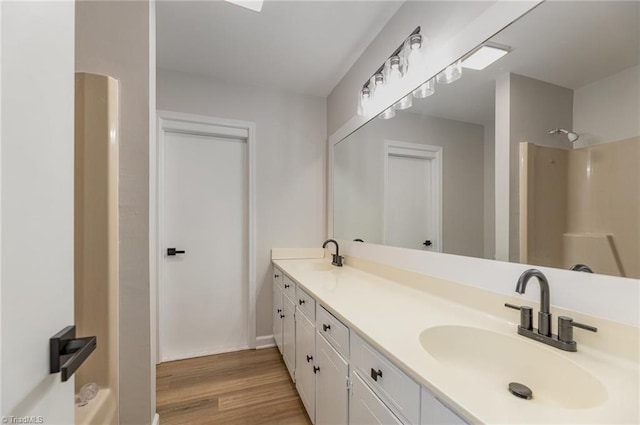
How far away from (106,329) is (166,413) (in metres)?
1.05

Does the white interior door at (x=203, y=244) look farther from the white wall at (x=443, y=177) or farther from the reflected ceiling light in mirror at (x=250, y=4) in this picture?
the reflected ceiling light in mirror at (x=250, y=4)

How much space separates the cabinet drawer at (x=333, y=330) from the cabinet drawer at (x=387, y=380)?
0.20 feet

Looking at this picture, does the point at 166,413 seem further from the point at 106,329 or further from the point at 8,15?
the point at 8,15

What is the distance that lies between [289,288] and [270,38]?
191 centimetres

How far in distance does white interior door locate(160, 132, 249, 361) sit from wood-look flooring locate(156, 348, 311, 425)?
0.80ft

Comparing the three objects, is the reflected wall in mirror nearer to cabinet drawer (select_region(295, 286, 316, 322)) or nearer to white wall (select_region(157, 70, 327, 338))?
cabinet drawer (select_region(295, 286, 316, 322))

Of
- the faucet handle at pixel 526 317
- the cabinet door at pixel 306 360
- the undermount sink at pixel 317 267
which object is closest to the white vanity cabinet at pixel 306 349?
the cabinet door at pixel 306 360

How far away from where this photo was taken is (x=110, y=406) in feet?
3.41

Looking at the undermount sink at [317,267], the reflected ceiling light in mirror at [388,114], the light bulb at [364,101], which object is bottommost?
the undermount sink at [317,267]

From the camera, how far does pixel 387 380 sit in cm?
83

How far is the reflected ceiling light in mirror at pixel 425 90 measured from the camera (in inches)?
57.4

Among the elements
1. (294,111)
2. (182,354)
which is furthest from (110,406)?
(294,111)

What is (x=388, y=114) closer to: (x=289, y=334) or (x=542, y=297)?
(x=542, y=297)

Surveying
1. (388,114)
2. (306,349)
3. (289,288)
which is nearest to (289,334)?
(289,288)
